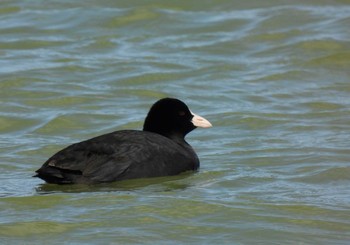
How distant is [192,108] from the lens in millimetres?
14961

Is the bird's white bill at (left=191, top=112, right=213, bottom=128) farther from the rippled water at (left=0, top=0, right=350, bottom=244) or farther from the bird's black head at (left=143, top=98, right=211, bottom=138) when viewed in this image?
the rippled water at (left=0, top=0, right=350, bottom=244)

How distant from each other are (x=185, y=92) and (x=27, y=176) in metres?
4.76

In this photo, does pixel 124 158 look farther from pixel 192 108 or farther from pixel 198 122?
pixel 192 108

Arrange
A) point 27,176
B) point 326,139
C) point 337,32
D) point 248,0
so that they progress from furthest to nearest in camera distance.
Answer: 1. point 248,0
2. point 337,32
3. point 326,139
4. point 27,176

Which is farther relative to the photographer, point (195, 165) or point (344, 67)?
point (344, 67)

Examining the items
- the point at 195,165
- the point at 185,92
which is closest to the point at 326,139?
the point at 195,165

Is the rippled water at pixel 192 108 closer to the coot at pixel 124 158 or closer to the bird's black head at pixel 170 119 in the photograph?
the coot at pixel 124 158

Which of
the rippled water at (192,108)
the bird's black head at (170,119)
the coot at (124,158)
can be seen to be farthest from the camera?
the bird's black head at (170,119)

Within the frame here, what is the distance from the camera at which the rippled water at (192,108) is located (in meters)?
9.34

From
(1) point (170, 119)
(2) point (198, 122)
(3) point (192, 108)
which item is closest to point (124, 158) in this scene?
(1) point (170, 119)

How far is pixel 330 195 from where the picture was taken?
10.3m

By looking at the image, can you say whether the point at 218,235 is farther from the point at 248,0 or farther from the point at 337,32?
the point at 248,0

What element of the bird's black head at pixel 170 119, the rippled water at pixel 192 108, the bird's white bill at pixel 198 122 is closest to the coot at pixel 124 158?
the bird's black head at pixel 170 119

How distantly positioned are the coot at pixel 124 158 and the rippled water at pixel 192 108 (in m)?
0.11
